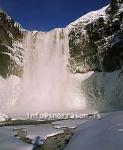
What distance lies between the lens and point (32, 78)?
42406 mm

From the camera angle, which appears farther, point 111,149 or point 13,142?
point 13,142

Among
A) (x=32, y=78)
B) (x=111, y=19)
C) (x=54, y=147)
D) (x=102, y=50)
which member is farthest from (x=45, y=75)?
(x=54, y=147)

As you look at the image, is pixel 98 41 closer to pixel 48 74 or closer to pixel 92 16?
pixel 92 16

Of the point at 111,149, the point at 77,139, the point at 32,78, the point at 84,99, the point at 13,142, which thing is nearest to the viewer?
the point at 111,149

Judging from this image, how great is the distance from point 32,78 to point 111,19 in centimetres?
1284

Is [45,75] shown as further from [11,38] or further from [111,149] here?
[111,149]

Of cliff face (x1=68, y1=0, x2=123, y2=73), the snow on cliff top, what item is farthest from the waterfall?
the snow on cliff top

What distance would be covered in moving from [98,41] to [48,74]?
26.2ft

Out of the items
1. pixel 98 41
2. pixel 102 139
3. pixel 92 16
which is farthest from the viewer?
pixel 92 16

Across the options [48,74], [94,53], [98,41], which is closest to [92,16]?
[98,41]

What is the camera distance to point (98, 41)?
137 feet

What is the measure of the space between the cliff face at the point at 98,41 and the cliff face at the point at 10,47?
23.0 feet

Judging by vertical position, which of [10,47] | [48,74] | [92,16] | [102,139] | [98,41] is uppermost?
[92,16]

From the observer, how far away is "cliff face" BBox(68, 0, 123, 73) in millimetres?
39603
